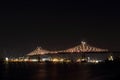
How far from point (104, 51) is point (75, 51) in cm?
1168

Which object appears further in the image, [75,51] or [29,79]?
[75,51]

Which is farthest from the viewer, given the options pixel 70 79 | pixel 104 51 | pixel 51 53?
pixel 51 53

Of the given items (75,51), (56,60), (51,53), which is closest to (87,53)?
(75,51)

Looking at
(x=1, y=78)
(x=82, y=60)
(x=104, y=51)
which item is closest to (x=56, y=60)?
(x=82, y=60)

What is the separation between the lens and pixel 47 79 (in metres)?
50.3

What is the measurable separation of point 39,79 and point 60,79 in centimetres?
292

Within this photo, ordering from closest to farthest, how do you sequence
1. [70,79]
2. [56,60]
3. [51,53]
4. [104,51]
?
[70,79] → [104,51] → [51,53] → [56,60]

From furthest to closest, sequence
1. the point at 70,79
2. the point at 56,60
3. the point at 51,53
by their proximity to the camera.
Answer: the point at 56,60 → the point at 51,53 → the point at 70,79

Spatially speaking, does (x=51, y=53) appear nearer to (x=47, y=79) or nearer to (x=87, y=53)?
(x=87, y=53)

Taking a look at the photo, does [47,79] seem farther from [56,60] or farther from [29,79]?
[56,60]

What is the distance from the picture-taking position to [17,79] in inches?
1982

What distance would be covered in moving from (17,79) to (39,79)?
2.85m

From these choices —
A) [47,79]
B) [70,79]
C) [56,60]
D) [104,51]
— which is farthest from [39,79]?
[56,60]

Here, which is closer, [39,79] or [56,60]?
[39,79]
